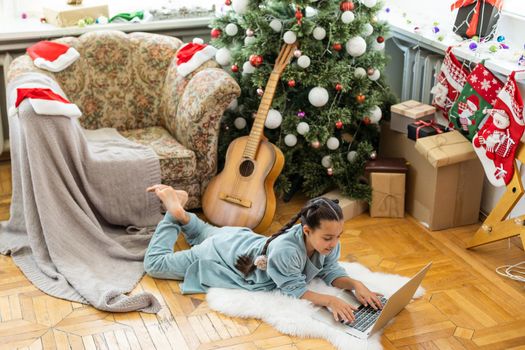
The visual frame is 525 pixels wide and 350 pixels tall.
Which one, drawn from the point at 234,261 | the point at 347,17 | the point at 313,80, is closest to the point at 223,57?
the point at 313,80

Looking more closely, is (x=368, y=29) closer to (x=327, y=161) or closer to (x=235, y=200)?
(x=327, y=161)

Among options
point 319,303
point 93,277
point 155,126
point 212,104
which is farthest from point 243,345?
point 155,126

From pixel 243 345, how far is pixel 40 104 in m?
1.33

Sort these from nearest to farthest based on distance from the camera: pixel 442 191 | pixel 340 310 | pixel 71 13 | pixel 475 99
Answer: pixel 340 310
pixel 475 99
pixel 442 191
pixel 71 13

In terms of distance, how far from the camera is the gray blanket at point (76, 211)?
3.00m

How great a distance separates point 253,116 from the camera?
3756 millimetres

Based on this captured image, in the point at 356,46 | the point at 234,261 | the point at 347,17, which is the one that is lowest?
the point at 234,261

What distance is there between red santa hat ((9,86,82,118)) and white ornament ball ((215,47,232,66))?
0.85 m

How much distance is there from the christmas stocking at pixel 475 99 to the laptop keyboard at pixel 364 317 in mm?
1045

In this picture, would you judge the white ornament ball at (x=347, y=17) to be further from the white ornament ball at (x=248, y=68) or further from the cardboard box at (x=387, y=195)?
the cardboard box at (x=387, y=195)

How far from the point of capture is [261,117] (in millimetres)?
3584

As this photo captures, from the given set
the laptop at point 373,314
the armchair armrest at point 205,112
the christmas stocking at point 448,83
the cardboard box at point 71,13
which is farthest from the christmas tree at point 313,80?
the laptop at point 373,314

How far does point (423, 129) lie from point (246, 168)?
2.84ft

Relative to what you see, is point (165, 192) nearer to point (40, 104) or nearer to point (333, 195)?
point (40, 104)
